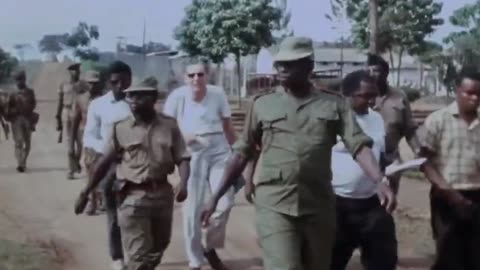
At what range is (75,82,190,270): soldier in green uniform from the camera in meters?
7.68

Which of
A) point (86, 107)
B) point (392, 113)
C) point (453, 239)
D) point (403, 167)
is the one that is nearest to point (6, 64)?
point (86, 107)

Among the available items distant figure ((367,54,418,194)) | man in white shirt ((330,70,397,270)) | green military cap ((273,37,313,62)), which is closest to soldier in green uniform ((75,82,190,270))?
man in white shirt ((330,70,397,270))

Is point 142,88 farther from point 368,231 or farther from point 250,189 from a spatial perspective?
point 368,231

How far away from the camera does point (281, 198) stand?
20.7 feet

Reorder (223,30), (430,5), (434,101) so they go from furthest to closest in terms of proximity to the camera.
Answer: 1. (430,5)
2. (434,101)
3. (223,30)

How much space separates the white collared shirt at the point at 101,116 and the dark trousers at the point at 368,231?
2285mm

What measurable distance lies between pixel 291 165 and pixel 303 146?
122 millimetres

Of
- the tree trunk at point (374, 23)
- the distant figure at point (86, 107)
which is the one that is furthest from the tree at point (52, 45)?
the distant figure at point (86, 107)

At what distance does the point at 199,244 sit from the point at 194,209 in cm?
29

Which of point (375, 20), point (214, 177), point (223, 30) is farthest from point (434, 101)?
point (214, 177)

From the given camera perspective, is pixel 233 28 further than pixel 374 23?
Yes

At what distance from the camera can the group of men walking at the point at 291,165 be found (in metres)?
6.28

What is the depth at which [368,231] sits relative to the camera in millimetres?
7359

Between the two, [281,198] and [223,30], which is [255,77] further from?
[281,198]
